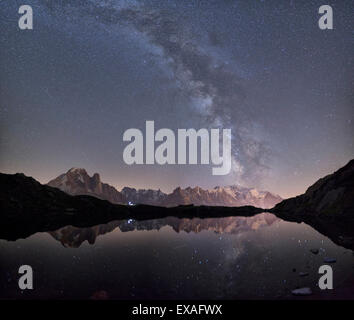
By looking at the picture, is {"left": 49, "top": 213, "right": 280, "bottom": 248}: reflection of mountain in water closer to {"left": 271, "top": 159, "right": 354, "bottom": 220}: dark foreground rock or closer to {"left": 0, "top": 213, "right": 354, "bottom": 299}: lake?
{"left": 0, "top": 213, "right": 354, "bottom": 299}: lake

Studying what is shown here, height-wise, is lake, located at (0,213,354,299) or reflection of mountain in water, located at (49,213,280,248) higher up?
lake, located at (0,213,354,299)

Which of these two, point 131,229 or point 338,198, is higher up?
point 338,198

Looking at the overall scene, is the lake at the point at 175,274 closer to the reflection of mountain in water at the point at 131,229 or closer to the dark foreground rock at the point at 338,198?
the reflection of mountain in water at the point at 131,229

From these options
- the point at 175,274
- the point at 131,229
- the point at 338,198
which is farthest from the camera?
the point at 338,198

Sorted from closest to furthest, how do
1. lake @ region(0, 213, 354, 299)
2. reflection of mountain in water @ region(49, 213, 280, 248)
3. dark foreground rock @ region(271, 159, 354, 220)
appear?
1. lake @ region(0, 213, 354, 299)
2. reflection of mountain in water @ region(49, 213, 280, 248)
3. dark foreground rock @ region(271, 159, 354, 220)

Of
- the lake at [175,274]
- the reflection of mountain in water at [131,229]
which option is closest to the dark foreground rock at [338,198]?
the reflection of mountain in water at [131,229]

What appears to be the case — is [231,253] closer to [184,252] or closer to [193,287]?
[184,252]

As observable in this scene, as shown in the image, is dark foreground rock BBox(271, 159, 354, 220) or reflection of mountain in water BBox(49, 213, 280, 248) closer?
reflection of mountain in water BBox(49, 213, 280, 248)

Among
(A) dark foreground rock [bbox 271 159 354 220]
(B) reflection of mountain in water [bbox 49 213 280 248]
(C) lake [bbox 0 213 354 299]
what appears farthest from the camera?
(A) dark foreground rock [bbox 271 159 354 220]

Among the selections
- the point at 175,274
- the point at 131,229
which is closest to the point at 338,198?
the point at 131,229

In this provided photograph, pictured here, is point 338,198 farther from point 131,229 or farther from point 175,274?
point 175,274

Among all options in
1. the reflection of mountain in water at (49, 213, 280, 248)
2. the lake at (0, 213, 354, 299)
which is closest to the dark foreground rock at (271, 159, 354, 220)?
the reflection of mountain in water at (49, 213, 280, 248)
